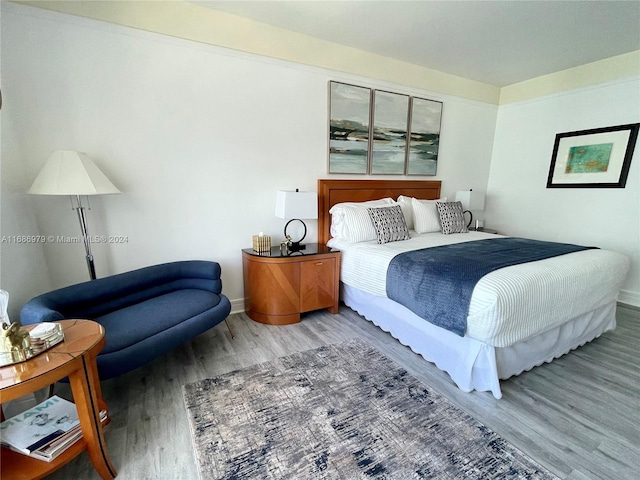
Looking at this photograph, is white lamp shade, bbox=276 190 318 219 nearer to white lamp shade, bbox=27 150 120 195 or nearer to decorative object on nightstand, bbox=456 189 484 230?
white lamp shade, bbox=27 150 120 195

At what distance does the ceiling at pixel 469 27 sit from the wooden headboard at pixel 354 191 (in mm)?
1459

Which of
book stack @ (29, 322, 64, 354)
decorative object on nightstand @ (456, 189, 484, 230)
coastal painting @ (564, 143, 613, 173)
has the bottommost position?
book stack @ (29, 322, 64, 354)

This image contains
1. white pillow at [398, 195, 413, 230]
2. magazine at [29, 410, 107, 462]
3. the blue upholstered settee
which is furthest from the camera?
white pillow at [398, 195, 413, 230]

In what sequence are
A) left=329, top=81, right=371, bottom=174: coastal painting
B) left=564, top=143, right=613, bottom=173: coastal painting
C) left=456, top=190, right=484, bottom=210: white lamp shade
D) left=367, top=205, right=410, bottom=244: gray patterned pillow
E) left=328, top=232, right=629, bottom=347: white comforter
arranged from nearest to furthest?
left=328, top=232, right=629, bottom=347: white comforter → left=367, top=205, right=410, bottom=244: gray patterned pillow → left=329, top=81, right=371, bottom=174: coastal painting → left=564, top=143, right=613, bottom=173: coastal painting → left=456, top=190, right=484, bottom=210: white lamp shade

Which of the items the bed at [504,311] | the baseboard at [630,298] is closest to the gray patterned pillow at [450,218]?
the bed at [504,311]

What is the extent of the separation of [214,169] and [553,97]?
4.36 metres

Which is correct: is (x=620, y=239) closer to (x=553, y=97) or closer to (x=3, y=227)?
(x=553, y=97)

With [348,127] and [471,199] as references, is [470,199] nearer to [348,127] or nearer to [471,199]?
[471,199]

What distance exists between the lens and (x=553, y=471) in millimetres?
1328

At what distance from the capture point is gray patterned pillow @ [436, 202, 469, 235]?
3369 millimetres

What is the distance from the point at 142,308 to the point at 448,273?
7.01 ft

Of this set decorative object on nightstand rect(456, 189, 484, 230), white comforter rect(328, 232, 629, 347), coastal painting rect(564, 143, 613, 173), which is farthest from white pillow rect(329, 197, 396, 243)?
coastal painting rect(564, 143, 613, 173)

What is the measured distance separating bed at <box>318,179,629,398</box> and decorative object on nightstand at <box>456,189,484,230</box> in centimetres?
143

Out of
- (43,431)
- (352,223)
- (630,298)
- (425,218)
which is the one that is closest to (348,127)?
(352,223)
